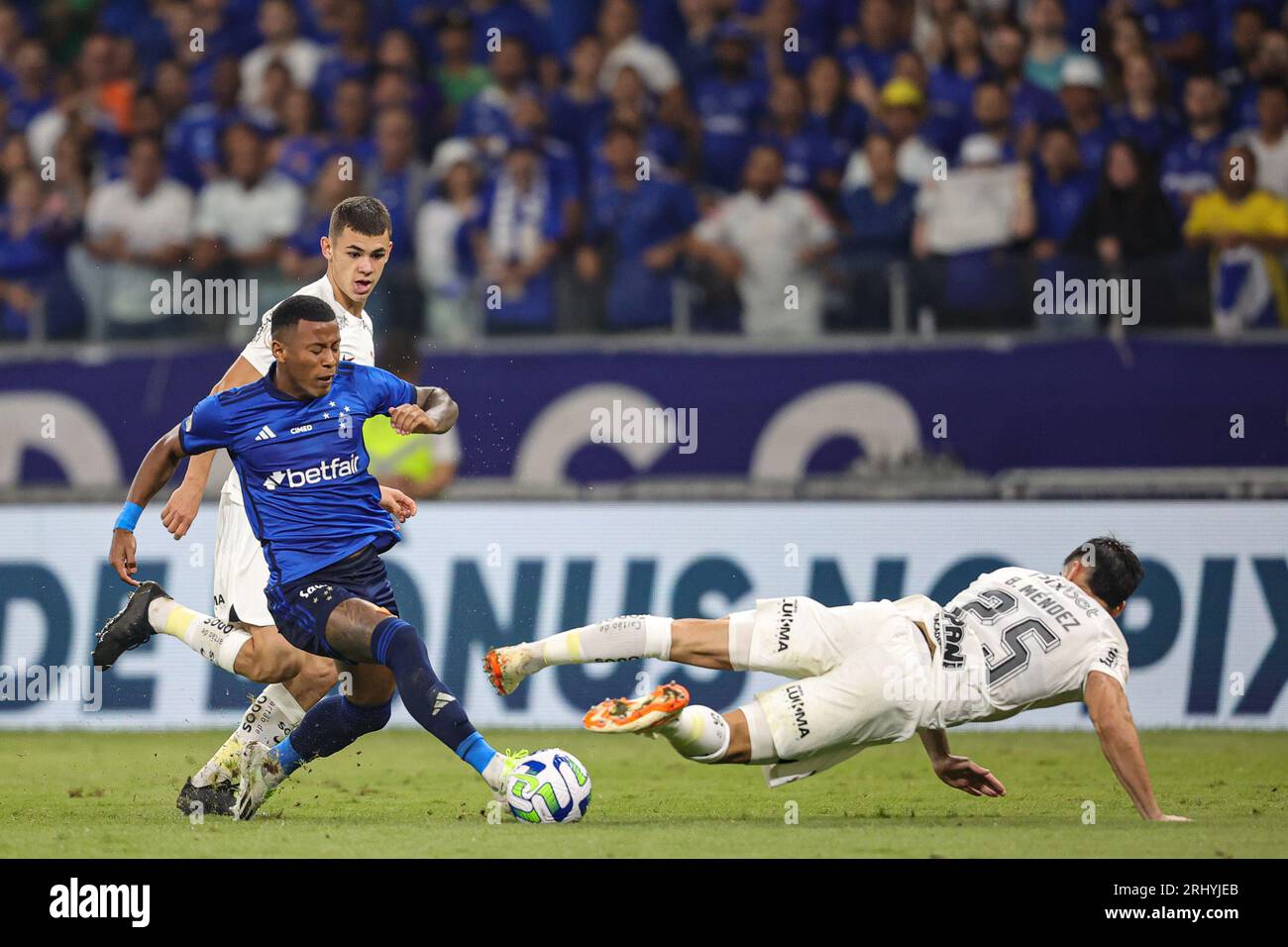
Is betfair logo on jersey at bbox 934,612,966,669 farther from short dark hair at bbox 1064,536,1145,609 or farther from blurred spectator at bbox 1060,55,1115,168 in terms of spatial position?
blurred spectator at bbox 1060,55,1115,168

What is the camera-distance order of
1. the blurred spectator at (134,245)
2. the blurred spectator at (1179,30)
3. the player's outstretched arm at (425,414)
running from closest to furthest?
the player's outstretched arm at (425,414) < the blurred spectator at (134,245) < the blurred spectator at (1179,30)

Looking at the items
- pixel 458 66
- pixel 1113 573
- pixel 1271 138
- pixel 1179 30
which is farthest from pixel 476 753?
pixel 1179 30

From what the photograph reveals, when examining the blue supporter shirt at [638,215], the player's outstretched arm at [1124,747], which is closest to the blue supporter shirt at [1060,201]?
the blue supporter shirt at [638,215]

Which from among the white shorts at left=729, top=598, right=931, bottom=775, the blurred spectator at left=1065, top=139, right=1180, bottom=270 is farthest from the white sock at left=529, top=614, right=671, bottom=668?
the blurred spectator at left=1065, top=139, right=1180, bottom=270

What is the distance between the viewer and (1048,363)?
1214 centimetres

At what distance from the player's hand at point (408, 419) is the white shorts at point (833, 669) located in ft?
4.79

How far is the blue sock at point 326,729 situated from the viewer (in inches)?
313

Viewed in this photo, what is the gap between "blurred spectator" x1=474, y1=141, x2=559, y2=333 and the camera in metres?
12.7

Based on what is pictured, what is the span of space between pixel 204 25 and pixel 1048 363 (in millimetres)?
7750

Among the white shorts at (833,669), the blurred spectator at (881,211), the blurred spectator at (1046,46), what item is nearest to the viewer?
the white shorts at (833,669)

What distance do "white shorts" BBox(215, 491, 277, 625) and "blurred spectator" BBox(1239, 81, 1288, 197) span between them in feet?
26.2

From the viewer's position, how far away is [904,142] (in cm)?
1374

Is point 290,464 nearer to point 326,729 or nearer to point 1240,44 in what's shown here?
point 326,729

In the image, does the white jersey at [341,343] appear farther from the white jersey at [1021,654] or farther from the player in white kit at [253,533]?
the white jersey at [1021,654]
